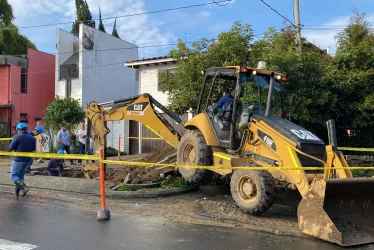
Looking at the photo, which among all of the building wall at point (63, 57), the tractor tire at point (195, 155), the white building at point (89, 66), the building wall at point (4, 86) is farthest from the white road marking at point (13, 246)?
the building wall at point (4, 86)

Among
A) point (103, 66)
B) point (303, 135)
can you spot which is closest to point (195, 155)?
point (303, 135)

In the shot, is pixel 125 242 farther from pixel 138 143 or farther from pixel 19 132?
pixel 138 143

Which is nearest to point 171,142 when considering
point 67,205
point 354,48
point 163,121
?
point 163,121

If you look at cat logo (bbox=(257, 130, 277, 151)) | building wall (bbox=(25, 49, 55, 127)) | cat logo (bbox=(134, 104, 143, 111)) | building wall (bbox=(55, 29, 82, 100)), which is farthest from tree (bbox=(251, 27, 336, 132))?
building wall (bbox=(25, 49, 55, 127))

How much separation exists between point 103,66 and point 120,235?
2308 centimetres

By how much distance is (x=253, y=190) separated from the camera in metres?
7.46

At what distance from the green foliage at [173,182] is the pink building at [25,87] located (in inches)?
718

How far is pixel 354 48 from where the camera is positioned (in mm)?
14062

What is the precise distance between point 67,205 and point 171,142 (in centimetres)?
311

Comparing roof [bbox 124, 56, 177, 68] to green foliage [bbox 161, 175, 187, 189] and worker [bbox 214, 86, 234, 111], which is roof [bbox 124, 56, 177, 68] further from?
worker [bbox 214, 86, 234, 111]

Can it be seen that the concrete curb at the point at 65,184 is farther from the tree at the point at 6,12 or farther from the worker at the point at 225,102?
the tree at the point at 6,12

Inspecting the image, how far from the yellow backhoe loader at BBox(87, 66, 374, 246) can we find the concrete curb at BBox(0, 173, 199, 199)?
88cm

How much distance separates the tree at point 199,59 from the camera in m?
12.7

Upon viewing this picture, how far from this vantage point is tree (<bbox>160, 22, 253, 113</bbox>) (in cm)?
1270
